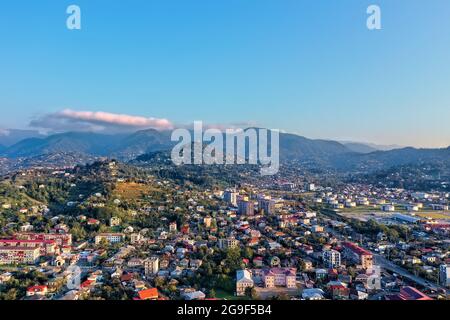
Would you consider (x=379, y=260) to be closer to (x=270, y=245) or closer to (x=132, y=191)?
(x=270, y=245)

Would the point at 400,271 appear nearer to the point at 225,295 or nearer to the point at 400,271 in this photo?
the point at 400,271

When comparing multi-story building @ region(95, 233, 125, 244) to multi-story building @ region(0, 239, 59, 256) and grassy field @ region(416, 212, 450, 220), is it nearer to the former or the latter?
multi-story building @ region(0, 239, 59, 256)

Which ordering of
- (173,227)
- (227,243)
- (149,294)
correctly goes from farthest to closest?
(173,227), (227,243), (149,294)

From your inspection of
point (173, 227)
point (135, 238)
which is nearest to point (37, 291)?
point (135, 238)

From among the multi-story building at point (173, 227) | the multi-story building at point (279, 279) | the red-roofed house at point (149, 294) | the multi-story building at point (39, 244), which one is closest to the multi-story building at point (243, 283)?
the multi-story building at point (279, 279)
